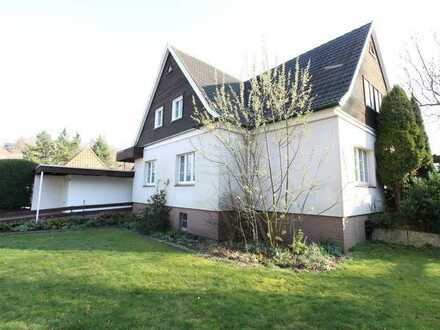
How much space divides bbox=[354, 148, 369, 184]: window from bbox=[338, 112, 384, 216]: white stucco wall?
15 cm

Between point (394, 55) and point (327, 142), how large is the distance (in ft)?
26.6

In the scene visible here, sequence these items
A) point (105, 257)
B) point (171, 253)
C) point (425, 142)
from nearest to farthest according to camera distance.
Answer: point (105, 257) < point (171, 253) < point (425, 142)

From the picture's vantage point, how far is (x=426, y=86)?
11.0 m

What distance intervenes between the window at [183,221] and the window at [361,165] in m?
7.13

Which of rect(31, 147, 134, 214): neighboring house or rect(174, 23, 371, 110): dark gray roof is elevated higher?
rect(174, 23, 371, 110): dark gray roof

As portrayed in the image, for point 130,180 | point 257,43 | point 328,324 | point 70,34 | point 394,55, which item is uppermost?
point 394,55

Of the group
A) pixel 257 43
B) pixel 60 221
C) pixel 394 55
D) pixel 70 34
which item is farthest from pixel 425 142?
pixel 60 221

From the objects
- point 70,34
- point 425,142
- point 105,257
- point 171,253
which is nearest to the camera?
point 105,257

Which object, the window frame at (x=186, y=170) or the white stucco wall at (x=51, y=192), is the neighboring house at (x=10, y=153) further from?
the window frame at (x=186, y=170)

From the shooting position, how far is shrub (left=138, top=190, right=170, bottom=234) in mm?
10813

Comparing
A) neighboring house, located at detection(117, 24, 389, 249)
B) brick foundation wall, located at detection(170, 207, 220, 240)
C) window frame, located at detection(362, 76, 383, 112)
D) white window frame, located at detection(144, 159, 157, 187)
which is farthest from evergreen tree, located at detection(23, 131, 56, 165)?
window frame, located at detection(362, 76, 383, 112)

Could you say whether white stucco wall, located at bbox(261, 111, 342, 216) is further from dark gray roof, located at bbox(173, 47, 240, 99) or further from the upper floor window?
dark gray roof, located at bbox(173, 47, 240, 99)

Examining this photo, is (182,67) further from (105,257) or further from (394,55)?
(394,55)

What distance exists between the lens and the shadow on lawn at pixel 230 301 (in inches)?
134
